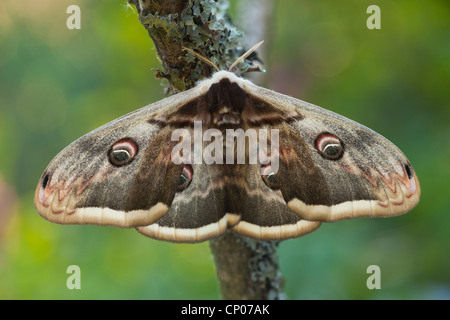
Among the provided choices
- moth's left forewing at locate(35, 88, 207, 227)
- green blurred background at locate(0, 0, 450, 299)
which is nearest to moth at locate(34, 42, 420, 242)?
moth's left forewing at locate(35, 88, 207, 227)

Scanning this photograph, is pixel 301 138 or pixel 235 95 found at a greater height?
pixel 235 95

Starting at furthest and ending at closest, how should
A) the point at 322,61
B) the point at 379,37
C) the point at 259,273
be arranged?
the point at 322,61 < the point at 379,37 < the point at 259,273

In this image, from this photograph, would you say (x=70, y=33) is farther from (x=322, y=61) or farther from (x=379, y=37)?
(x=379, y=37)

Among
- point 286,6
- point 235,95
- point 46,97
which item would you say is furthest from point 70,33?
point 235,95

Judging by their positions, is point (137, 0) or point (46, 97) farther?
point (46, 97)

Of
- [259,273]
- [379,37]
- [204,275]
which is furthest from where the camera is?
[379,37]

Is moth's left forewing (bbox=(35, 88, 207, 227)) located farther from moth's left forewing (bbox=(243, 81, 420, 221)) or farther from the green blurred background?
the green blurred background
